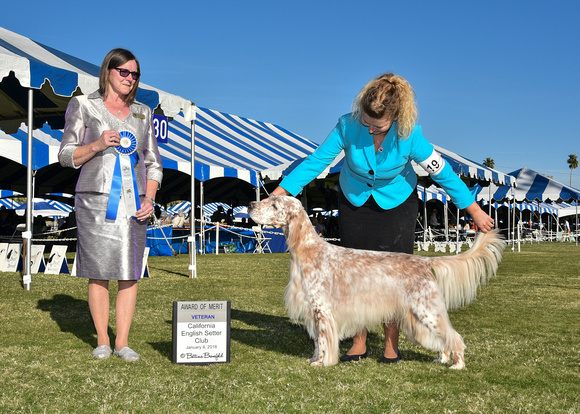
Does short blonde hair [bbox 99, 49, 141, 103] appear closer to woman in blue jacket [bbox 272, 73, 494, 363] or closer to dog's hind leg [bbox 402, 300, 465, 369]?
woman in blue jacket [bbox 272, 73, 494, 363]

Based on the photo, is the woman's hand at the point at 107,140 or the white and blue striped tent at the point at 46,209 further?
the white and blue striped tent at the point at 46,209

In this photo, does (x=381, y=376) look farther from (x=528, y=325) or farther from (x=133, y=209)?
(x=528, y=325)

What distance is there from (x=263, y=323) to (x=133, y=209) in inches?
83.0

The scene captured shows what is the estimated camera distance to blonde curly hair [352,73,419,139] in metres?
3.45

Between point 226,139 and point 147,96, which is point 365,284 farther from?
point 226,139

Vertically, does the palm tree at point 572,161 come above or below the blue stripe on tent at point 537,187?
above

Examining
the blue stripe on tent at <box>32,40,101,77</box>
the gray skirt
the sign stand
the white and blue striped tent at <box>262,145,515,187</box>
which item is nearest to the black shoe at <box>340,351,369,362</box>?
the gray skirt

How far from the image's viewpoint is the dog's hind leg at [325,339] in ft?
11.8

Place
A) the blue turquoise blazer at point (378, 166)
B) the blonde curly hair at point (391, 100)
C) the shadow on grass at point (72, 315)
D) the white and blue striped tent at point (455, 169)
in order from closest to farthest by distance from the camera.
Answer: the blonde curly hair at point (391, 100), the blue turquoise blazer at point (378, 166), the shadow on grass at point (72, 315), the white and blue striped tent at point (455, 169)

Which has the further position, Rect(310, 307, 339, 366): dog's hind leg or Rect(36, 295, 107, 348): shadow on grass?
Rect(36, 295, 107, 348): shadow on grass

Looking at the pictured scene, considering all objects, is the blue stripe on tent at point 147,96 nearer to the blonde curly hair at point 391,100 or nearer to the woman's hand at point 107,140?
the woman's hand at point 107,140

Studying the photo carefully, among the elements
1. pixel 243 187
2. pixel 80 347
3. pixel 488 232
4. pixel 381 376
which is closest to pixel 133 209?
pixel 80 347

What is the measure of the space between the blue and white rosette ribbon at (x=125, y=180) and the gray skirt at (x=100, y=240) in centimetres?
3

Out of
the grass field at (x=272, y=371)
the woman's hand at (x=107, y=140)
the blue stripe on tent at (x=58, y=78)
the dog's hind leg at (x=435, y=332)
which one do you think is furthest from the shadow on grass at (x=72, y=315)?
the blue stripe on tent at (x=58, y=78)
